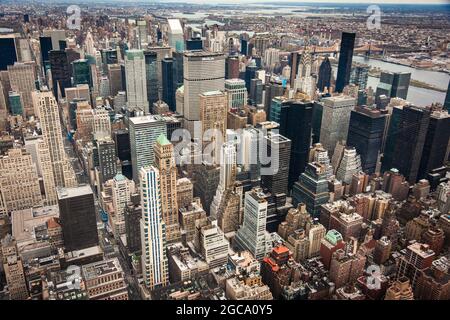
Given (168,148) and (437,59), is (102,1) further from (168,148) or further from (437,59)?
(437,59)

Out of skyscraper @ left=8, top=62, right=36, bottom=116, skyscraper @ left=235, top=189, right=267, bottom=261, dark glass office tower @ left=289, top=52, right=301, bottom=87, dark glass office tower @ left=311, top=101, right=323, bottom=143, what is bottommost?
skyscraper @ left=235, top=189, right=267, bottom=261

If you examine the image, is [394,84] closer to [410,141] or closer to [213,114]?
[410,141]

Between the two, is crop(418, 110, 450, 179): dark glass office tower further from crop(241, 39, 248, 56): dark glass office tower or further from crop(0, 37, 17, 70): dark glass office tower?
crop(0, 37, 17, 70): dark glass office tower

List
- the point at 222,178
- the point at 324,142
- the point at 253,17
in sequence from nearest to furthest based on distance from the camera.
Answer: the point at 253,17, the point at 222,178, the point at 324,142

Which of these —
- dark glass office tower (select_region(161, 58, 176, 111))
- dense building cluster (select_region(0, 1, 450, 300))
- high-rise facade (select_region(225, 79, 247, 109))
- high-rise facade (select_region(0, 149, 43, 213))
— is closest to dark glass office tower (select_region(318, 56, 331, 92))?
dense building cluster (select_region(0, 1, 450, 300))

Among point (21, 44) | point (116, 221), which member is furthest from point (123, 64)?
point (116, 221)

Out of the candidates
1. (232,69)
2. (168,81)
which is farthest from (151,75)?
(232,69)
